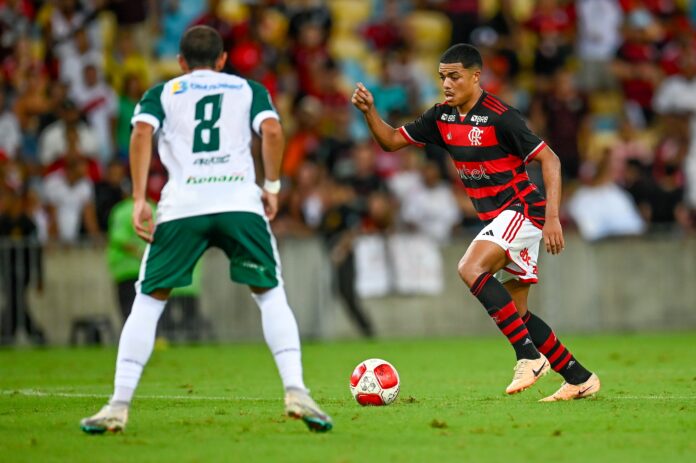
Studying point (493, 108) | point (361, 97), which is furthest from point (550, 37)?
point (361, 97)

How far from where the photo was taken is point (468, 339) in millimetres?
19250

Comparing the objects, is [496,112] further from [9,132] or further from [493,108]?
[9,132]

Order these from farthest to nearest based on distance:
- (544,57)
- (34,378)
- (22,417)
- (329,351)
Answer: (544,57), (329,351), (34,378), (22,417)

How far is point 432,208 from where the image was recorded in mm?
20203

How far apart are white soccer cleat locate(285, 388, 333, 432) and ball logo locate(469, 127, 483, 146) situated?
3.02 m

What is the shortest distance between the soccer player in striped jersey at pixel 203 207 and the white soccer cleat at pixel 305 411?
0.01 m

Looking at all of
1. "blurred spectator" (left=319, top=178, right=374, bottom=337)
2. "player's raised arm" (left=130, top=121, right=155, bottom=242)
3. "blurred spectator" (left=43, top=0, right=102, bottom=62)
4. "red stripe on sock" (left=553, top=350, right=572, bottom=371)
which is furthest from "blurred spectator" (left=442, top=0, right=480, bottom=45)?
"player's raised arm" (left=130, top=121, right=155, bottom=242)

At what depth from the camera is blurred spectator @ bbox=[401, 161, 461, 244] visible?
2014 centimetres

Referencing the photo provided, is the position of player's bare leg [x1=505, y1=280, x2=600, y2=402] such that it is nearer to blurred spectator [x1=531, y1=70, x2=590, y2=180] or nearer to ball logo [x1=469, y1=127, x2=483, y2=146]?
ball logo [x1=469, y1=127, x2=483, y2=146]

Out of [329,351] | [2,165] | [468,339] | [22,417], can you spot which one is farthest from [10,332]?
[22,417]

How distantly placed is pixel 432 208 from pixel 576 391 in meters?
10.6

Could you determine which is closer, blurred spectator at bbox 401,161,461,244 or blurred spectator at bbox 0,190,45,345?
blurred spectator at bbox 0,190,45,345

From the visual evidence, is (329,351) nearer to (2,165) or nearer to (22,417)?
(2,165)

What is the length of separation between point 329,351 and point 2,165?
6.12m
